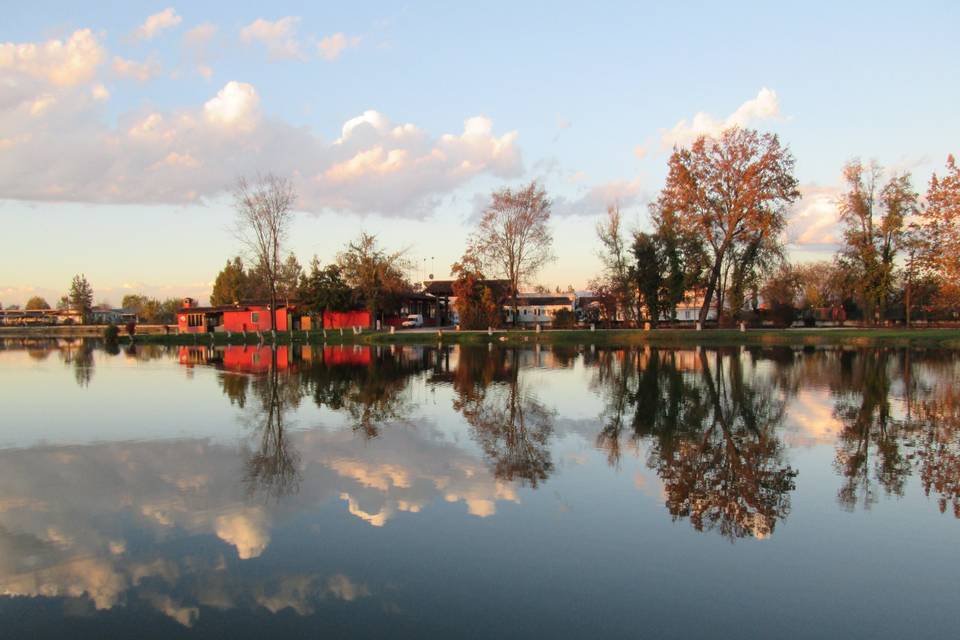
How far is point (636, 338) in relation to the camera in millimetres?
45969

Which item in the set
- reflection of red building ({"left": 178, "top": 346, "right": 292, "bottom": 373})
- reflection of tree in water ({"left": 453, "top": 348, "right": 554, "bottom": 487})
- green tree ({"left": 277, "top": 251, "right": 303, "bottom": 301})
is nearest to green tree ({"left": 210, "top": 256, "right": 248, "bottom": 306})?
green tree ({"left": 277, "top": 251, "right": 303, "bottom": 301})

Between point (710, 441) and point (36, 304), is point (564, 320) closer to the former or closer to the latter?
point (710, 441)

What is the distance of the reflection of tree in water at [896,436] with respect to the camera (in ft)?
30.4

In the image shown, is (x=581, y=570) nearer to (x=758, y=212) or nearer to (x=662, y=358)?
(x=662, y=358)

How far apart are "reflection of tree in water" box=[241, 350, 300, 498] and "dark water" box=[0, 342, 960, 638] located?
72 mm

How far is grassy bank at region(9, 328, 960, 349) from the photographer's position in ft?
134

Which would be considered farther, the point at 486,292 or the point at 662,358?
the point at 486,292

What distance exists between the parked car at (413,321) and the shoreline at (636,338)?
9.09 meters

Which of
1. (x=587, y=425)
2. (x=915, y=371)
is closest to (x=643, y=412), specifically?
(x=587, y=425)

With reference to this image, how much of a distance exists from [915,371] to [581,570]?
929 inches

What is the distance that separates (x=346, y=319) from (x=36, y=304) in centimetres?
14239

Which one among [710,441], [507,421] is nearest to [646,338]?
[507,421]

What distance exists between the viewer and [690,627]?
17.4ft

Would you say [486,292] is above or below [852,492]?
above
